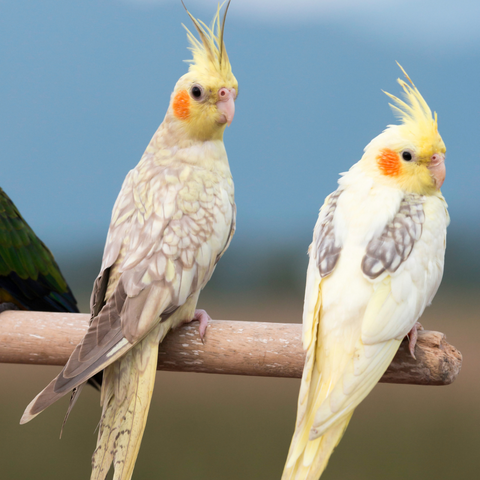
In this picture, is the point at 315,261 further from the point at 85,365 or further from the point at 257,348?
the point at 85,365

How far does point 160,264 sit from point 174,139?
0.38 m

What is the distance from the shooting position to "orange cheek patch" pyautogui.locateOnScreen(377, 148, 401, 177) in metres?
1.14

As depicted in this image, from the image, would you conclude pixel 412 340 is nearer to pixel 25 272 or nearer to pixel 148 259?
pixel 148 259

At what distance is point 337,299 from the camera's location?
1.02 m

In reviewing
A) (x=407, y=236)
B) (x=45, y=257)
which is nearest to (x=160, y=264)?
(x=407, y=236)

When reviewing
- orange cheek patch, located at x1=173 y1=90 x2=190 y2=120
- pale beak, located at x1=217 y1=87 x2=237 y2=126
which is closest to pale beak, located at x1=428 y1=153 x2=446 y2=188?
pale beak, located at x1=217 y1=87 x2=237 y2=126

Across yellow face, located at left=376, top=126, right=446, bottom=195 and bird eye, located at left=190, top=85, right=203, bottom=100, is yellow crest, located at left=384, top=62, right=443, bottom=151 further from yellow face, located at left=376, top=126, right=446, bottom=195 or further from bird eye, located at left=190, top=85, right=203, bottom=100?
bird eye, located at left=190, top=85, right=203, bottom=100

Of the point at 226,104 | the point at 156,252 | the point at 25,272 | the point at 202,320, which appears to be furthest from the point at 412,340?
the point at 25,272

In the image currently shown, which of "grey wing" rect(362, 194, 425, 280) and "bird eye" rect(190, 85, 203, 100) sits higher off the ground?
"bird eye" rect(190, 85, 203, 100)

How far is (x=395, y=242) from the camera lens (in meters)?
1.04

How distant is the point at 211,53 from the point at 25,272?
976 millimetres

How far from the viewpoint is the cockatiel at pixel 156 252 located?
1.07m

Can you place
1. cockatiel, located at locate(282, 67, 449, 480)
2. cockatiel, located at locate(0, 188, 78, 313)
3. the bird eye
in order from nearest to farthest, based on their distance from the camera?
cockatiel, located at locate(282, 67, 449, 480)
the bird eye
cockatiel, located at locate(0, 188, 78, 313)

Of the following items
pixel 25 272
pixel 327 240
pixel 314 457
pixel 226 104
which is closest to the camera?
pixel 314 457
